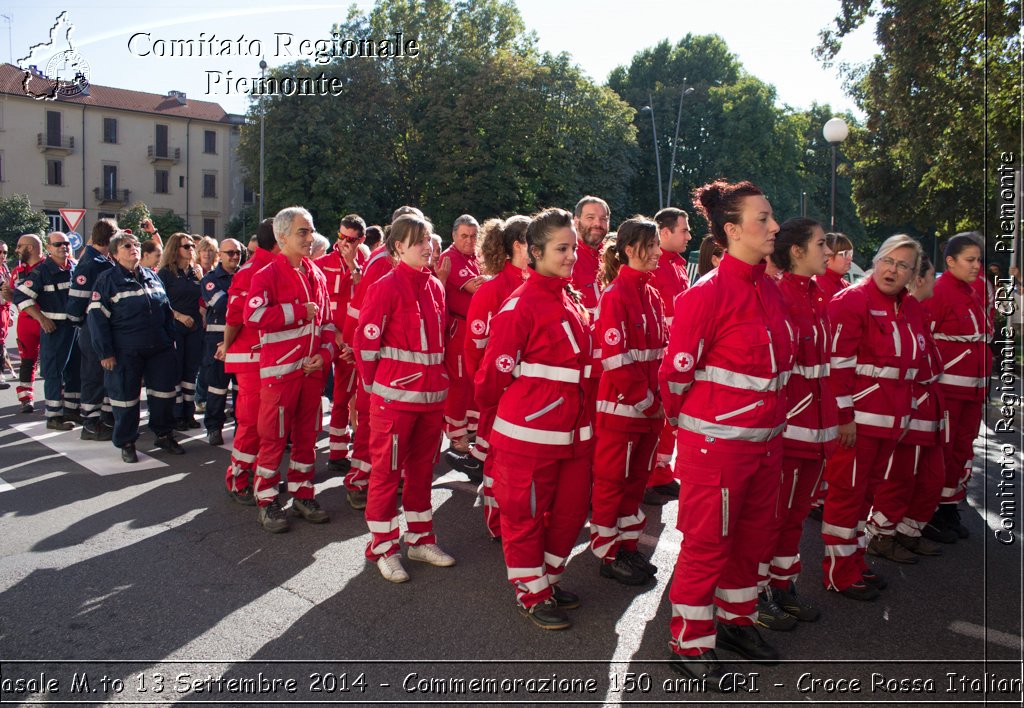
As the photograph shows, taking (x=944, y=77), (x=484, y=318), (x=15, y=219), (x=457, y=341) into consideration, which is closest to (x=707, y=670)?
(x=484, y=318)

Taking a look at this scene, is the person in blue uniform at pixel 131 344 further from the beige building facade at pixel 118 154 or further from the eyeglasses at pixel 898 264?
the beige building facade at pixel 118 154

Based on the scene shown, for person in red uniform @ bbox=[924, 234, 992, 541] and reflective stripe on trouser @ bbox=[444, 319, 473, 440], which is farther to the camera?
reflective stripe on trouser @ bbox=[444, 319, 473, 440]

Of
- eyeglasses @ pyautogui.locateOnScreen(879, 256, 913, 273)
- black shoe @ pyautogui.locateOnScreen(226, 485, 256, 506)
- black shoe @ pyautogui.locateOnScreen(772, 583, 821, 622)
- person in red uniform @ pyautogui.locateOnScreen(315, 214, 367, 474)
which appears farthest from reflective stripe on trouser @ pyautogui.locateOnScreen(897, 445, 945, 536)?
black shoe @ pyautogui.locateOnScreen(226, 485, 256, 506)

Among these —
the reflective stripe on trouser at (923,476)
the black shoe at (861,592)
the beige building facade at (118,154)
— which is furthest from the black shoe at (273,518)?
the beige building facade at (118,154)

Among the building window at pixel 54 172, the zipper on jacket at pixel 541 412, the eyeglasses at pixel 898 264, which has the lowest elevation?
the zipper on jacket at pixel 541 412

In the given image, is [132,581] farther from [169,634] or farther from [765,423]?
[765,423]

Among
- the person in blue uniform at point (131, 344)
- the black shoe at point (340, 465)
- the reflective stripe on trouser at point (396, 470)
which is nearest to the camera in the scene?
the reflective stripe on trouser at point (396, 470)

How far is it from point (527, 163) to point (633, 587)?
32.9m

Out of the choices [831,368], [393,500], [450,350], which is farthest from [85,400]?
[831,368]

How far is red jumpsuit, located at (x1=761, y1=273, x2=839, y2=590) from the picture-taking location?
172 inches

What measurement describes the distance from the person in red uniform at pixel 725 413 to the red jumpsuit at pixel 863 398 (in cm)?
121

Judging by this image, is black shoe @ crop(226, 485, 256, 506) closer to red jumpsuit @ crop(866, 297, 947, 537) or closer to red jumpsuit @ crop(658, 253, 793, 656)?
red jumpsuit @ crop(658, 253, 793, 656)

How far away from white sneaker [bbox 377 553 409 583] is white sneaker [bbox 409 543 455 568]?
0.77 feet

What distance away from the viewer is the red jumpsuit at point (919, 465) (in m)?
5.62
